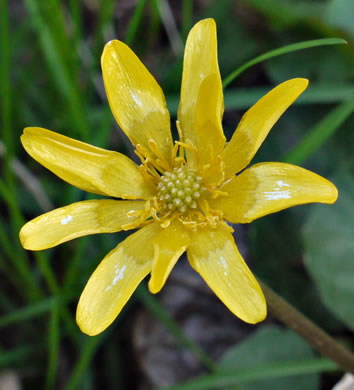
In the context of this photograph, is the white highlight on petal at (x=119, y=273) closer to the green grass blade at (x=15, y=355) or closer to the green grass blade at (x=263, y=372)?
the green grass blade at (x=263, y=372)

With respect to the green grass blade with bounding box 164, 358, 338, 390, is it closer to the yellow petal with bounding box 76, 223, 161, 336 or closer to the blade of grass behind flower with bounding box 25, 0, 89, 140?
the yellow petal with bounding box 76, 223, 161, 336

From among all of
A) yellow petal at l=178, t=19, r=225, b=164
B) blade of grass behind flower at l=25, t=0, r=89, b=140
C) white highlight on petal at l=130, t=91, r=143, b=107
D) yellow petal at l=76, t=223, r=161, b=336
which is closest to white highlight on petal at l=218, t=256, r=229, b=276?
yellow petal at l=76, t=223, r=161, b=336

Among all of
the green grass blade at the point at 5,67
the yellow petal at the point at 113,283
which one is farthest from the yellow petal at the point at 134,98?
the green grass blade at the point at 5,67

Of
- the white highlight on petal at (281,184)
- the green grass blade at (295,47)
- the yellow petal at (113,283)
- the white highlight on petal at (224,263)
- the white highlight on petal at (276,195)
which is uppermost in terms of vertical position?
the green grass blade at (295,47)

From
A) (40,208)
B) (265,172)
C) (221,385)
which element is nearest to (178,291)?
(221,385)

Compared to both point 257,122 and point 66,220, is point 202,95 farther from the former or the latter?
point 66,220

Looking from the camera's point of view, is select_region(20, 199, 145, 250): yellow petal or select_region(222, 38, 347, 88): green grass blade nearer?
select_region(20, 199, 145, 250): yellow petal
